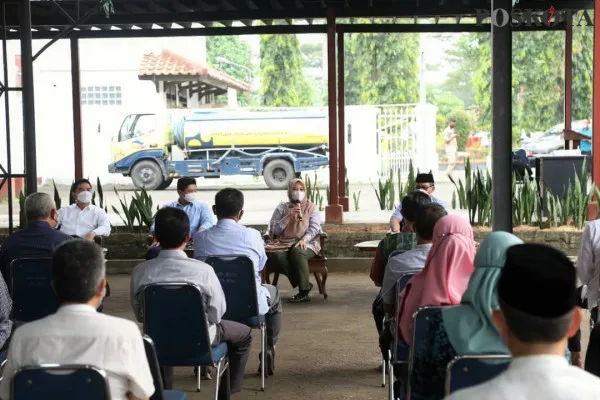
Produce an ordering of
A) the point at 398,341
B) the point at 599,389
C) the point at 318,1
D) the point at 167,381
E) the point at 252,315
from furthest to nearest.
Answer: the point at 318,1 < the point at 252,315 < the point at 167,381 < the point at 398,341 < the point at 599,389

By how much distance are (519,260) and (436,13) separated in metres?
11.2

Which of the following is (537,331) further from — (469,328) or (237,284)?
(237,284)

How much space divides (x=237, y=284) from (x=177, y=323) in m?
0.95

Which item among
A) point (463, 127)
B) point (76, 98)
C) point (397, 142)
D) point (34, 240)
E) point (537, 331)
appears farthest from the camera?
point (463, 127)

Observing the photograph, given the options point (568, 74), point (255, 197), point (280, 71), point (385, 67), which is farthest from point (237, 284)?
point (385, 67)

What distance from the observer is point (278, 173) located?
23.9 m

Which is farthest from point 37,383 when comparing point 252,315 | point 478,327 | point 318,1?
point 318,1

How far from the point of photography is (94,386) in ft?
9.31

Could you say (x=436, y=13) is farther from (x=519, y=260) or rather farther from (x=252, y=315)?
(x=519, y=260)

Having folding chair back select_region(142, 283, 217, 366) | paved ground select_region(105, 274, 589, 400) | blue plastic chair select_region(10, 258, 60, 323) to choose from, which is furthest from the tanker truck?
folding chair back select_region(142, 283, 217, 366)

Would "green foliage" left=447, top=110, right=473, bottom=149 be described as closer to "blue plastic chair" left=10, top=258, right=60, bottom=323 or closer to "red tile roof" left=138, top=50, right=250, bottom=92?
"red tile roof" left=138, top=50, right=250, bottom=92

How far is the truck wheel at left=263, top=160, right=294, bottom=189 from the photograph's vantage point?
23656 millimetres

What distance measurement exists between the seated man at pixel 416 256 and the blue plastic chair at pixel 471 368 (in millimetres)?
1777

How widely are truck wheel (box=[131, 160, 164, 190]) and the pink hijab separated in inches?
798
